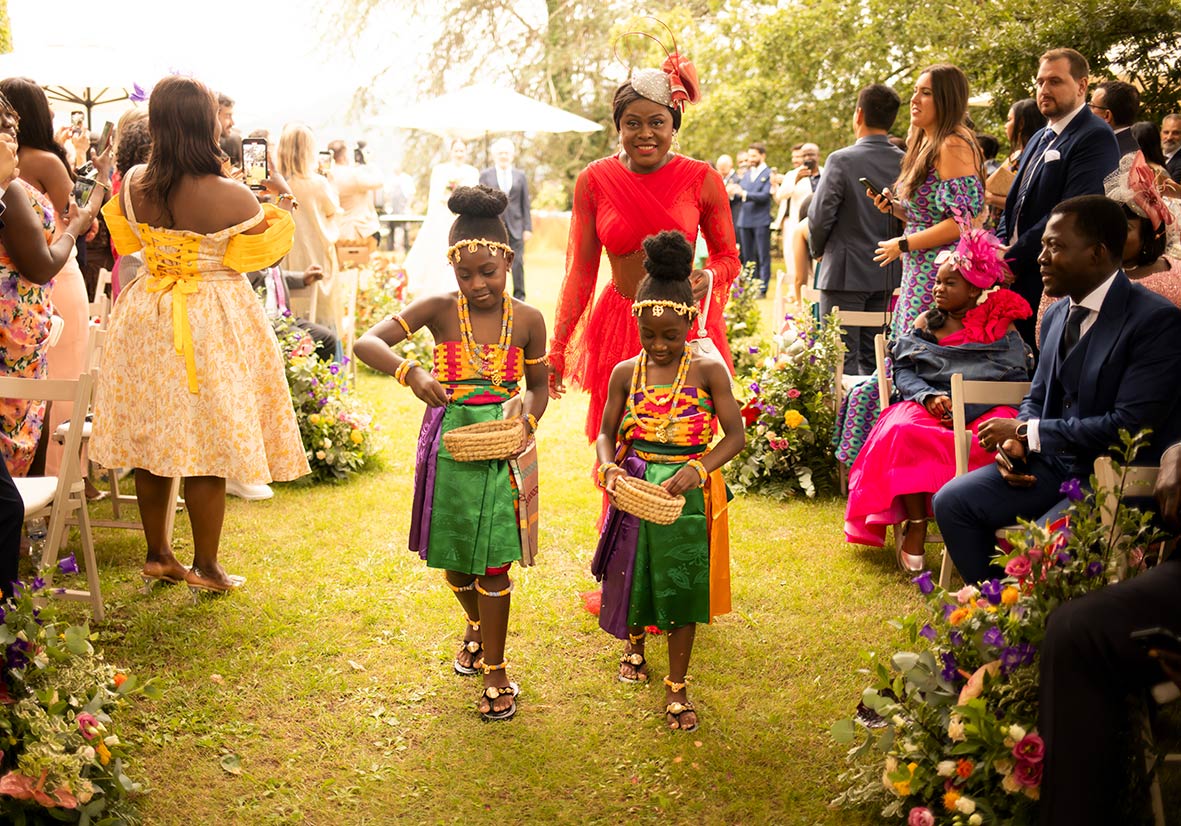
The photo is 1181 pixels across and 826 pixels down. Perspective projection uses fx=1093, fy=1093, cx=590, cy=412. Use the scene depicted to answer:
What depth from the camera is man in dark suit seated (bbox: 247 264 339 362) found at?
7.39 metres

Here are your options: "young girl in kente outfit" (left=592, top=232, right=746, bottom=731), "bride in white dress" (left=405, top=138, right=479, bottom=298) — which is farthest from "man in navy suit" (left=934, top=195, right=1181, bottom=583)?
"bride in white dress" (left=405, top=138, right=479, bottom=298)

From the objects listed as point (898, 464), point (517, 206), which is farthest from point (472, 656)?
point (517, 206)

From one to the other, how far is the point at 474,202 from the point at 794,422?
137 inches

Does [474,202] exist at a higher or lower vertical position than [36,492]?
higher

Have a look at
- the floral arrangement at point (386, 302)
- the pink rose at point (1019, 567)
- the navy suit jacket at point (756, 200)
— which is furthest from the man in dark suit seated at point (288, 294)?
the navy suit jacket at point (756, 200)

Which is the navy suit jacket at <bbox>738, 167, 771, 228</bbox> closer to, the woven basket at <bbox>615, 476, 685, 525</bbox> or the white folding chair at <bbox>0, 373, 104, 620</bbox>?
the white folding chair at <bbox>0, 373, 104, 620</bbox>

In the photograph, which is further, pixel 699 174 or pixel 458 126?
pixel 458 126

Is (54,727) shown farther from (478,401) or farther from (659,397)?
(659,397)

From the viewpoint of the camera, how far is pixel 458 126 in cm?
1366

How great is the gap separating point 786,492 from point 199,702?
12.2ft

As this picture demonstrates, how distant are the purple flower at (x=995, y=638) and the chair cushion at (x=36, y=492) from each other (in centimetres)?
336

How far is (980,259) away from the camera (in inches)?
189

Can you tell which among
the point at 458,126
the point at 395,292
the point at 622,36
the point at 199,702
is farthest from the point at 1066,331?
the point at 458,126

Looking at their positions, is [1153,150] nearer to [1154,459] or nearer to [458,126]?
[1154,459]
